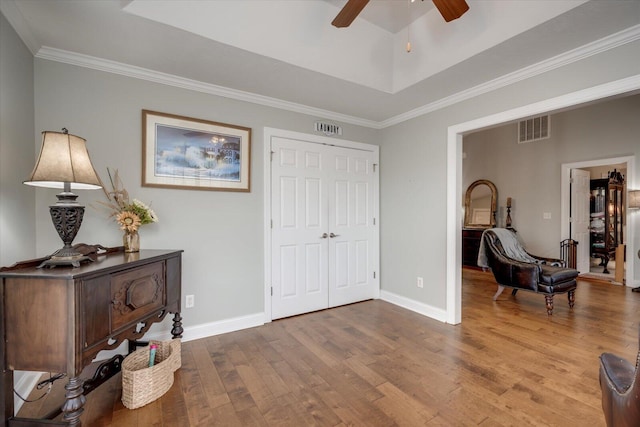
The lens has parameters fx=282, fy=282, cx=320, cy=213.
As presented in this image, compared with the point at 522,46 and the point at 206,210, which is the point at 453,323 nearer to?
the point at 522,46

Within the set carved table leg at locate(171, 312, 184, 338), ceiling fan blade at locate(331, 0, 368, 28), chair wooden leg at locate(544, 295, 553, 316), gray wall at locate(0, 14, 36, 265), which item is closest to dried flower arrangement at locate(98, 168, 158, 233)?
gray wall at locate(0, 14, 36, 265)

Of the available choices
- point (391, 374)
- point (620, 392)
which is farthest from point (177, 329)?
point (620, 392)

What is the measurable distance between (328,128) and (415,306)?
2.46 metres

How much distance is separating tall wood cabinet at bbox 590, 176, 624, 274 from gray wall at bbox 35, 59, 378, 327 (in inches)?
240

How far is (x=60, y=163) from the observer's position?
143cm

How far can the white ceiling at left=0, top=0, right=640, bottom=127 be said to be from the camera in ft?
6.05

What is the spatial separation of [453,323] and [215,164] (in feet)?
9.85

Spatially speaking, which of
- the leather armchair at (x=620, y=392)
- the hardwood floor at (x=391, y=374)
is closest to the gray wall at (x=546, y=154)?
the hardwood floor at (x=391, y=374)

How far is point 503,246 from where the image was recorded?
3990 millimetres

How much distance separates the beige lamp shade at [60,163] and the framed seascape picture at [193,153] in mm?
1024

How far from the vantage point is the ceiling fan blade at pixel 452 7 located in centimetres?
166

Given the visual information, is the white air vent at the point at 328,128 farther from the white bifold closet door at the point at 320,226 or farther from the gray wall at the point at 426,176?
the gray wall at the point at 426,176

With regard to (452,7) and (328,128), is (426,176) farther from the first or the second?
(452,7)

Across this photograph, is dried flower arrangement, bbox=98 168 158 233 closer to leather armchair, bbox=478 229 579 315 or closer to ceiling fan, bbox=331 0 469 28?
ceiling fan, bbox=331 0 469 28
